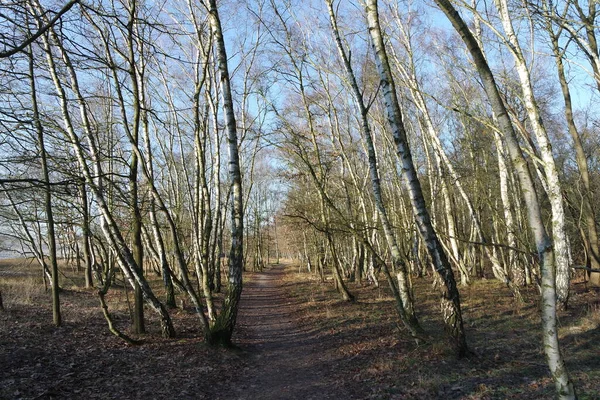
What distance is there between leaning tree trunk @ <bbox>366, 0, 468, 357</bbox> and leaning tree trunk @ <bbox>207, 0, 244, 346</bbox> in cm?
305

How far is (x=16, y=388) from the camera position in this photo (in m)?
4.71

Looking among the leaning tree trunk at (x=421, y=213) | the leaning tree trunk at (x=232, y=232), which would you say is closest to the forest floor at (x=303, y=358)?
the leaning tree trunk at (x=232, y=232)

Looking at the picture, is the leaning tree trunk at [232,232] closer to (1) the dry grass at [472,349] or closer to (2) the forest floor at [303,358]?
(2) the forest floor at [303,358]

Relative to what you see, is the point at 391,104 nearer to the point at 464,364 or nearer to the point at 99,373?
the point at 464,364

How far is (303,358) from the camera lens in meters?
7.00

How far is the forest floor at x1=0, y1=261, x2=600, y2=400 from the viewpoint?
16.1 ft

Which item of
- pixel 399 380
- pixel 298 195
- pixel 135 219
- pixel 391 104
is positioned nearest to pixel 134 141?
pixel 135 219

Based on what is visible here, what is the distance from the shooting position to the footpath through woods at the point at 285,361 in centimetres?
530

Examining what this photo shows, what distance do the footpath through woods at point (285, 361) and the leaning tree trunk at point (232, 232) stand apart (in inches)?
31.0

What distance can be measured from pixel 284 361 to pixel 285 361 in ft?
0.06

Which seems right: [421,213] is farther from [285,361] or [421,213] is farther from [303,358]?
[285,361]

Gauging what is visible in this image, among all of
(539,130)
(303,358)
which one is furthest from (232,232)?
(539,130)

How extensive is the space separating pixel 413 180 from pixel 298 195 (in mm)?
Result: 13248

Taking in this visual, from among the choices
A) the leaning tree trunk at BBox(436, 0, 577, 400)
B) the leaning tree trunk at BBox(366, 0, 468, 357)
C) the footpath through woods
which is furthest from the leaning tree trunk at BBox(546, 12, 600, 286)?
the leaning tree trunk at BBox(436, 0, 577, 400)
